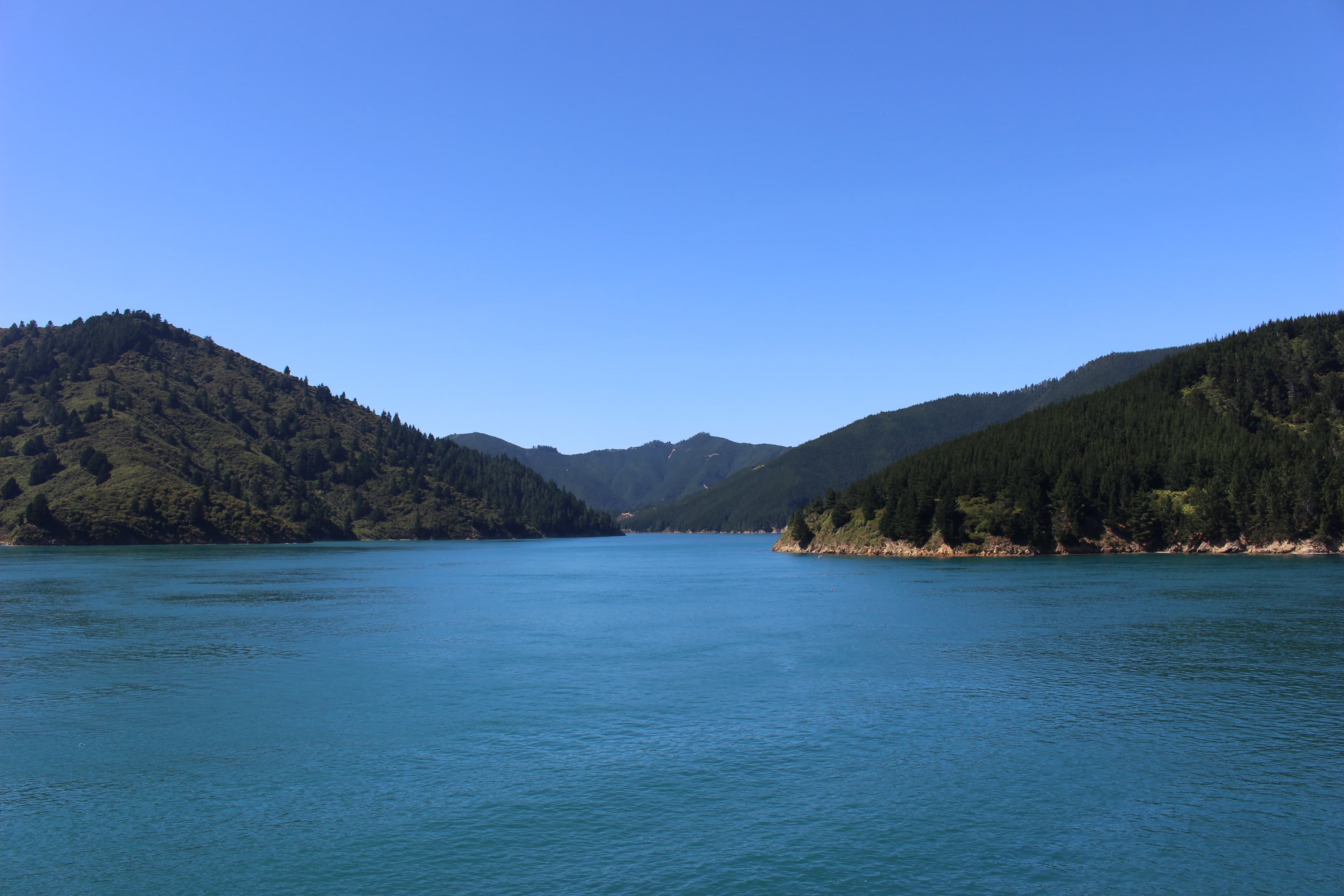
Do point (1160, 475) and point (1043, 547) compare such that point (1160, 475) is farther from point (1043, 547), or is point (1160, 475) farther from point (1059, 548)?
point (1043, 547)

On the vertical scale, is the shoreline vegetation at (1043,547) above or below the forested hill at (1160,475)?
below

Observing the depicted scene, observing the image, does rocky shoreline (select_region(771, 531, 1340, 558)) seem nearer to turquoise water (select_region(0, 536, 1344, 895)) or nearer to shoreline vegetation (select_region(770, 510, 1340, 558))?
shoreline vegetation (select_region(770, 510, 1340, 558))

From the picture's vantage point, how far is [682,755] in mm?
32469

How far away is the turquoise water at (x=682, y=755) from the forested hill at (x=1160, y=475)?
82.8 meters

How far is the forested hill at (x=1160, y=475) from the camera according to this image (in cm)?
14100

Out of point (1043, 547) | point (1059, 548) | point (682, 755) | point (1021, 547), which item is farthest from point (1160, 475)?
point (682, 755)

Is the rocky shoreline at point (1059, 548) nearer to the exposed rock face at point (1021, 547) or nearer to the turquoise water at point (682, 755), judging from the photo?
the exposed rock face at point (1021, 547)

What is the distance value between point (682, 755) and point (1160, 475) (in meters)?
156

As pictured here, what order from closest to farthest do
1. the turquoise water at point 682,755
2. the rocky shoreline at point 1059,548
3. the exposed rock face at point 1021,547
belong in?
the turquoise water at point 682,755 → the rocky shoreline at point 1059,548 → the exposed rock face at point 1021,547

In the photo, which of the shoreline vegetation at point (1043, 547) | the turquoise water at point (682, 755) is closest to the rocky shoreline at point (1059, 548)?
the shoreline vegetation at point (1043, 547)

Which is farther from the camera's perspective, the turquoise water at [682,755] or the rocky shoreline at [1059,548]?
the rocky shoreline at [1059,548]

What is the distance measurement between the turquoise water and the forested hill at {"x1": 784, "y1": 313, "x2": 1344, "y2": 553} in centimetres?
8275

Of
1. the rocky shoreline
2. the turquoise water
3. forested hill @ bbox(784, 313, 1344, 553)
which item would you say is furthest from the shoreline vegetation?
the turquoise water

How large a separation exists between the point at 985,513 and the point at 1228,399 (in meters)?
72.9
